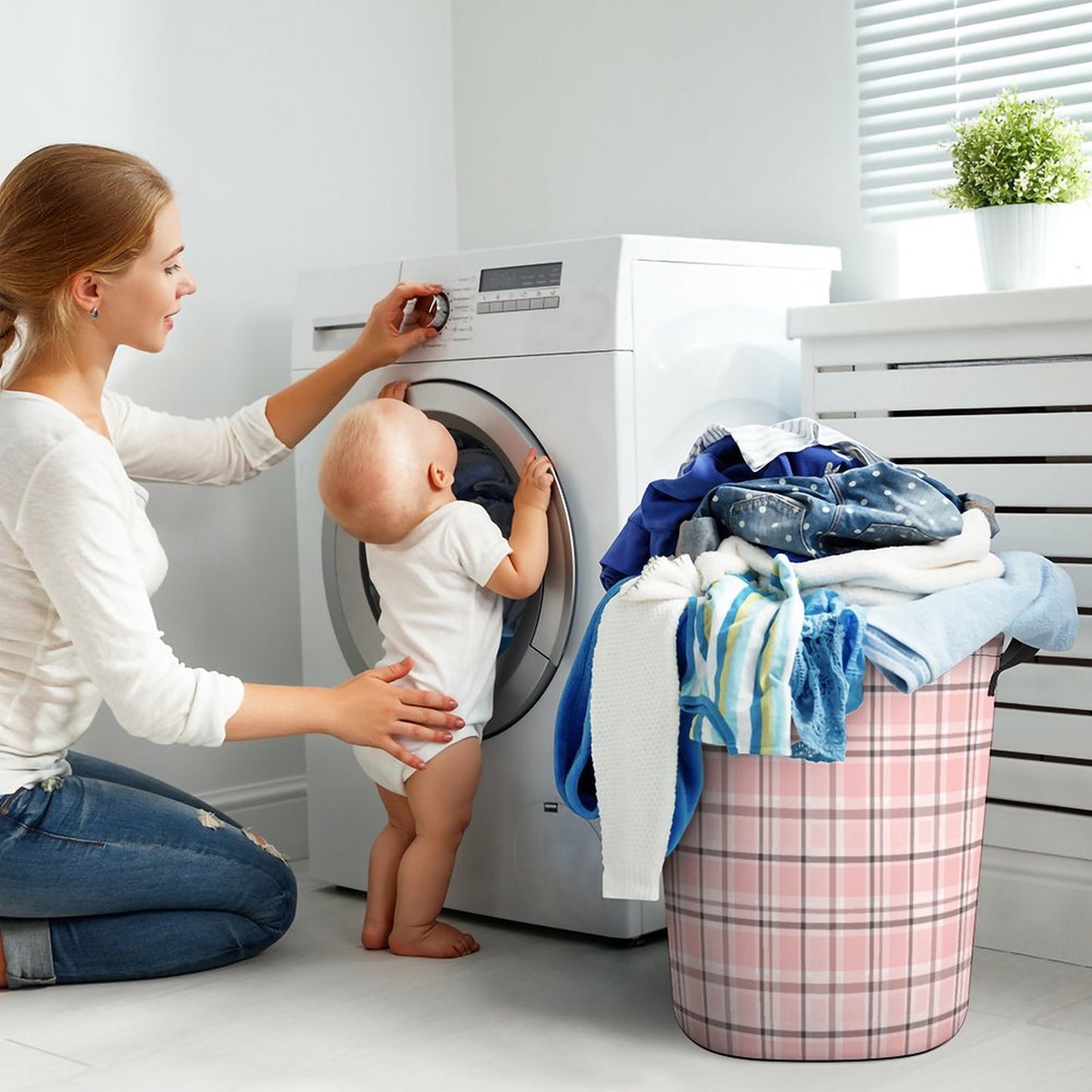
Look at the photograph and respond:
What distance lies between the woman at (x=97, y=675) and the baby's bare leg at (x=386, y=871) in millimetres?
111

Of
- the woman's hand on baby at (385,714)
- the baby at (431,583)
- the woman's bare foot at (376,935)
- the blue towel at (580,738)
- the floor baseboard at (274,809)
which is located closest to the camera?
the blue towel at (580,738)

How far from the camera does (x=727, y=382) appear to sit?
6.84 ft

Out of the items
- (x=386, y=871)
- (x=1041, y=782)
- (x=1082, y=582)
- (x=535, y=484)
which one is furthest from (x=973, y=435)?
(x=386, y=871)

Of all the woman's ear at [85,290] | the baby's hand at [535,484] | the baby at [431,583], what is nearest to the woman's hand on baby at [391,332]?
the baby at [431,583]

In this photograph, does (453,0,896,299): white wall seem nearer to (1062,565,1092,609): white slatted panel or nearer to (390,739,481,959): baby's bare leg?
(1062,565,1092,609): white slatted panel

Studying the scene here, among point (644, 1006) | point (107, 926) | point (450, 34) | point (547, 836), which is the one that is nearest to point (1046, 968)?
point (644, 1006)

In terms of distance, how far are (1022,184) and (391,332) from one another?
896 millimetres

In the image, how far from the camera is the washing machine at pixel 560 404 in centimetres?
194

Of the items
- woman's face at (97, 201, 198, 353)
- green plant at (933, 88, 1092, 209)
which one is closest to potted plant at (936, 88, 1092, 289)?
green plant at (933, 88, 1092, 209)

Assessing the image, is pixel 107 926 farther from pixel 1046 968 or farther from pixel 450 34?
pixel 450 34

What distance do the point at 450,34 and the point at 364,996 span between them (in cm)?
196

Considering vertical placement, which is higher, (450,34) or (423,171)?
(450,34)

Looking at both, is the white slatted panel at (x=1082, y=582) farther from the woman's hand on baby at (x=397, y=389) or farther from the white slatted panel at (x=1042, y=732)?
the woman's hand on baby at (x=397, y=389)

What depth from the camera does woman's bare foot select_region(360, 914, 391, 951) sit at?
2029mm
